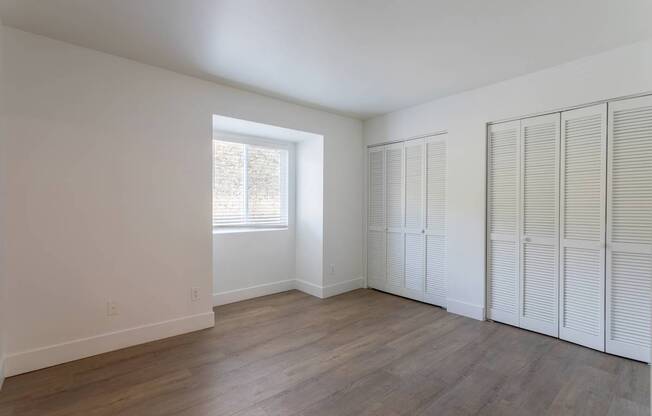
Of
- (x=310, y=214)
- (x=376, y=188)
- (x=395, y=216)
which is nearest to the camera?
(x=395, y=216)

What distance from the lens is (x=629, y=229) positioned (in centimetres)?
254

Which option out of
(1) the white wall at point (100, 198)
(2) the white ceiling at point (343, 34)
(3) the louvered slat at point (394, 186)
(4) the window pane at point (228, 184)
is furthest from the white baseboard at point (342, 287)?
(2) the white ceiling at point (343, 34)

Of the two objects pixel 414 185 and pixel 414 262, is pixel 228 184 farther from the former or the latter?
pixel 414 262

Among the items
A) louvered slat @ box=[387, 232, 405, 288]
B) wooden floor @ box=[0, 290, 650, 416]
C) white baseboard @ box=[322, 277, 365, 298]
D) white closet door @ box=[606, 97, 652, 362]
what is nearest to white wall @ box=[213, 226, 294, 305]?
white baseboard @ box=[322, 277, 365, 298]

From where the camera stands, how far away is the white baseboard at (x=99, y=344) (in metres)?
2.30

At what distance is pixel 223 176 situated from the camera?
13.2 feet

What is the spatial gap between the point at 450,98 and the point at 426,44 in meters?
1.37

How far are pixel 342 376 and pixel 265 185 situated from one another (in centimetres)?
281

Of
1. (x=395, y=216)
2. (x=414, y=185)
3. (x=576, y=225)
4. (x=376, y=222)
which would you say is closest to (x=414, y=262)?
(x=395, y=216)

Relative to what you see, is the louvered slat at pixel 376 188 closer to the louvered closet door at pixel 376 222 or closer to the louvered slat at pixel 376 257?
the louvered closet door at pixel 376 222

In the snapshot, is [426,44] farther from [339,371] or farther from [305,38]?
[339,371]

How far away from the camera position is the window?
4.01 metres

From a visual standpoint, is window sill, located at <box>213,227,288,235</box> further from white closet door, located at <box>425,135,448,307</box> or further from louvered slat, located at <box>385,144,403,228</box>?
white closet door, located at <box>425,135,448,307</box>

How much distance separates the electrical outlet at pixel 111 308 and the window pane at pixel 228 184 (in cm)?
150
